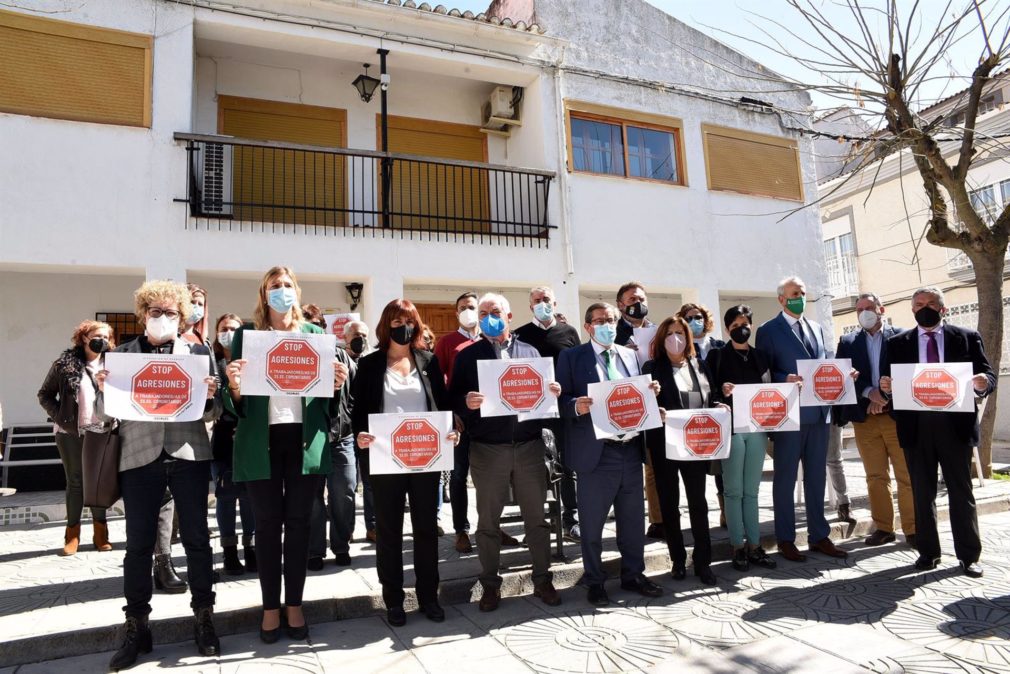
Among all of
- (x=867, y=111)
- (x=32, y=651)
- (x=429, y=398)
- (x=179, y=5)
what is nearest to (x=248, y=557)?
(x=32, y=651)

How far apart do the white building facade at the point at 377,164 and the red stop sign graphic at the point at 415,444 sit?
19.4 ft

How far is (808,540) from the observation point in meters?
5.42

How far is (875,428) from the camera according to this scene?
219 inches

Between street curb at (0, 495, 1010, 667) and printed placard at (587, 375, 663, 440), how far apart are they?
3.91 ft

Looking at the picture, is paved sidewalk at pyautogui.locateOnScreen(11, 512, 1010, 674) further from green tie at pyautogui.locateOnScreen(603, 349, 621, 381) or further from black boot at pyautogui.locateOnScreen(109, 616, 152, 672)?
green tie at pyautogui.locateOnScreen(603, 349, 621, 381)

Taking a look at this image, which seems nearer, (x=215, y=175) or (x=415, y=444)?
(x=415, y=444)

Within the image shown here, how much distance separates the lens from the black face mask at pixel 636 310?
5.27 metres

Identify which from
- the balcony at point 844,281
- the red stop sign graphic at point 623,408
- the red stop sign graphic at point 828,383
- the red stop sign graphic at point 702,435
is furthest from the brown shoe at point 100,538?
the balcony at point 844,281

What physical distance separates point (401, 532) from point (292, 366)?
4.00 feet

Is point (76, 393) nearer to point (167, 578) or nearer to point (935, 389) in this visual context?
point (167, 578)

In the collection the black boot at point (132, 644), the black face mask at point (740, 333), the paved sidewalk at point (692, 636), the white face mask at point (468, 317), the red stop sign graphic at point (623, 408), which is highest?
the white face mask at point (468, 317)

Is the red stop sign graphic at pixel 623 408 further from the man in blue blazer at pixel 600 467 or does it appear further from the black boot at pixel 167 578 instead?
the black boot at pixel 167 578

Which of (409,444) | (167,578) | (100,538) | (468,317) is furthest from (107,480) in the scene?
(100,538)

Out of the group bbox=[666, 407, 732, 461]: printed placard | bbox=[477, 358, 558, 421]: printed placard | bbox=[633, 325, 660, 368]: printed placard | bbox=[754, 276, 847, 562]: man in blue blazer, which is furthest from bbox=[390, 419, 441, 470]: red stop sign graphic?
bbox=[754, 276, 847, 562]: man in blue blazer
